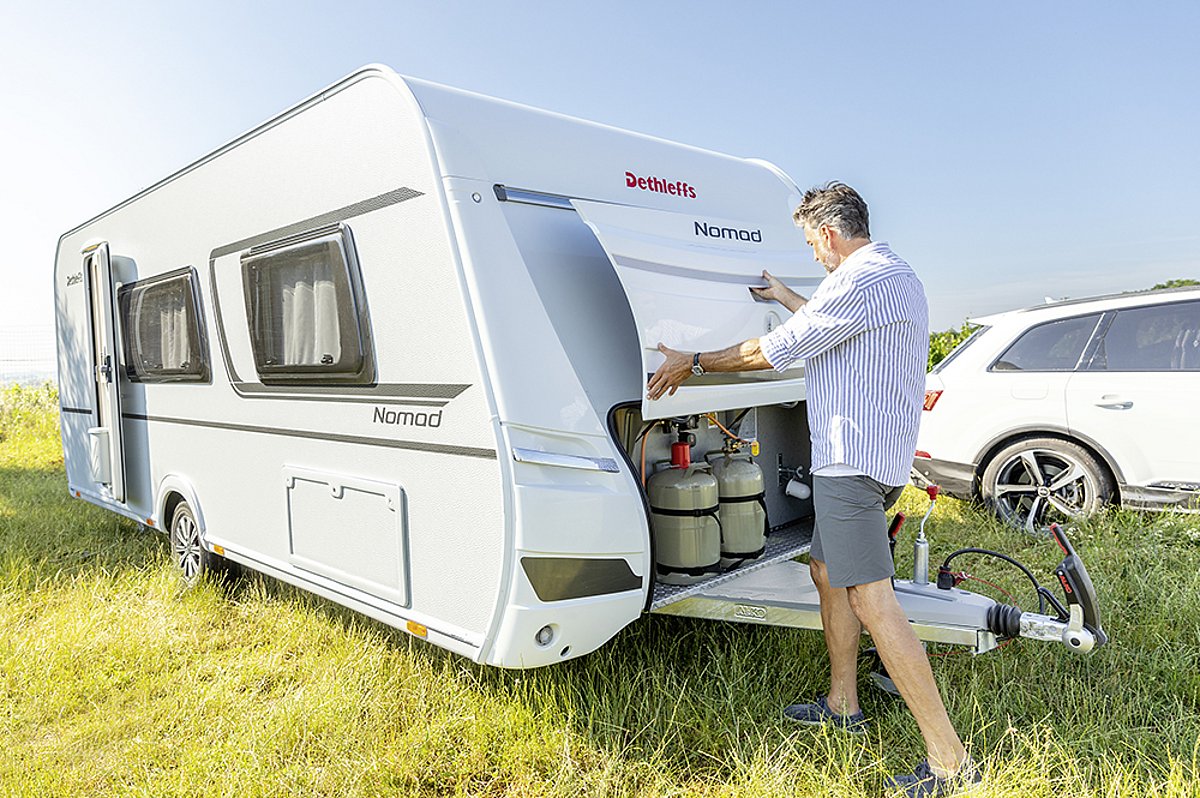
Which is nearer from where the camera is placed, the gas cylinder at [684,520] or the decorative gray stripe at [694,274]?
the decorative gray stripe at [694,274]

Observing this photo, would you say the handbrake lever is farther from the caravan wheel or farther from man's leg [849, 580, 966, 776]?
the caravan wheel

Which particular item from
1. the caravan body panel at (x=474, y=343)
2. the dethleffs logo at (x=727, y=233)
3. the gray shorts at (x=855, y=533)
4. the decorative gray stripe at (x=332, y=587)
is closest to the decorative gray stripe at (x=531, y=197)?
the caravan body panel at (x=474, y=343)

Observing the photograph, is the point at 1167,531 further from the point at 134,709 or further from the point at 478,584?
the point at 134,709

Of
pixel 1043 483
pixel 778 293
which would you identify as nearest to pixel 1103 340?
pixel 1043 483

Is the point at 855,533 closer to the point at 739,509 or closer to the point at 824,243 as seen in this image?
the point at 739,509

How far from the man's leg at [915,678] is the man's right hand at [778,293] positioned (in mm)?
1317

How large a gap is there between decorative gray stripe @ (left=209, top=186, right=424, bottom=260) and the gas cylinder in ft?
4.75

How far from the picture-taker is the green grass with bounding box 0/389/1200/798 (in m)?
3.00

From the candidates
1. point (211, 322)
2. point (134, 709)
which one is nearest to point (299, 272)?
point (211, 322)

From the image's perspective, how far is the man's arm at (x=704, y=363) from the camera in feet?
10.0

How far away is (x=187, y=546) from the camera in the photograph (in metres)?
5.20

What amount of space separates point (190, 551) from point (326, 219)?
2.64 meters

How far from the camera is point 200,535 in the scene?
192 inches

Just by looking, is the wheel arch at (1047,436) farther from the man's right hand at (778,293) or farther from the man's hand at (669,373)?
the man's hand at (669,373)
